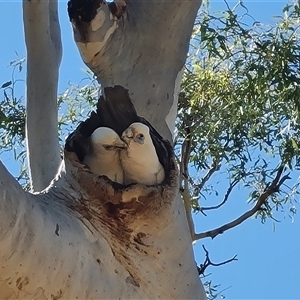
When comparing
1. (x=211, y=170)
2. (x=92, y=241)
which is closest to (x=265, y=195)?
(x=211, y=170)

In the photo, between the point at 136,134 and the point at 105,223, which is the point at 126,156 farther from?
the point at 105,223

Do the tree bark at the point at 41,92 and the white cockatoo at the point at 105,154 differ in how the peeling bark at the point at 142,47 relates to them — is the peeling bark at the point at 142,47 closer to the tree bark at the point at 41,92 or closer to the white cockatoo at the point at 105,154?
the tree bark at the point at 41,92

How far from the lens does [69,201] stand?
1273 mm

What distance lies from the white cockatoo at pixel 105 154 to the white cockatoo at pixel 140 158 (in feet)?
0.05

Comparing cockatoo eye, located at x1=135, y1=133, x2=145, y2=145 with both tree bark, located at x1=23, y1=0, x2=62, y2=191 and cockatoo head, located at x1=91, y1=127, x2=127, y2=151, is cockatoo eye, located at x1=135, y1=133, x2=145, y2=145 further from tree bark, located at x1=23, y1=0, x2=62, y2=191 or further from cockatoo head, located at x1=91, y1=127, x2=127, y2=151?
tree bark, located at x1=23, y1=0, x2=62, y2=191

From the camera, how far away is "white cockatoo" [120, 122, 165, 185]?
4.32ft

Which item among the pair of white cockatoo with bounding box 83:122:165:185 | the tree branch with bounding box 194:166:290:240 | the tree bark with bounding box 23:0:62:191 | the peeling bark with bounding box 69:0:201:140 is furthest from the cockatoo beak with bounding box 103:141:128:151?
the tree branch with bounding box 194:166:290:240

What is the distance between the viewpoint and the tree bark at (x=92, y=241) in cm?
104

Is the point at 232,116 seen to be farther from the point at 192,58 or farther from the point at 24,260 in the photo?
the point at 24,260

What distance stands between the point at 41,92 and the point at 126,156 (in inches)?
24.8

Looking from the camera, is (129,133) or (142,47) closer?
(129,133)

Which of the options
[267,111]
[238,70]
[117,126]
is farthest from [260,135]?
[117,126]

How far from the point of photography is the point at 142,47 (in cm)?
179

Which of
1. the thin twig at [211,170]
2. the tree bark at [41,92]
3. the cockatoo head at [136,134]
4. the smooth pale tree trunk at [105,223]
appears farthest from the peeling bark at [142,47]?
the thin twig at [211,170]
